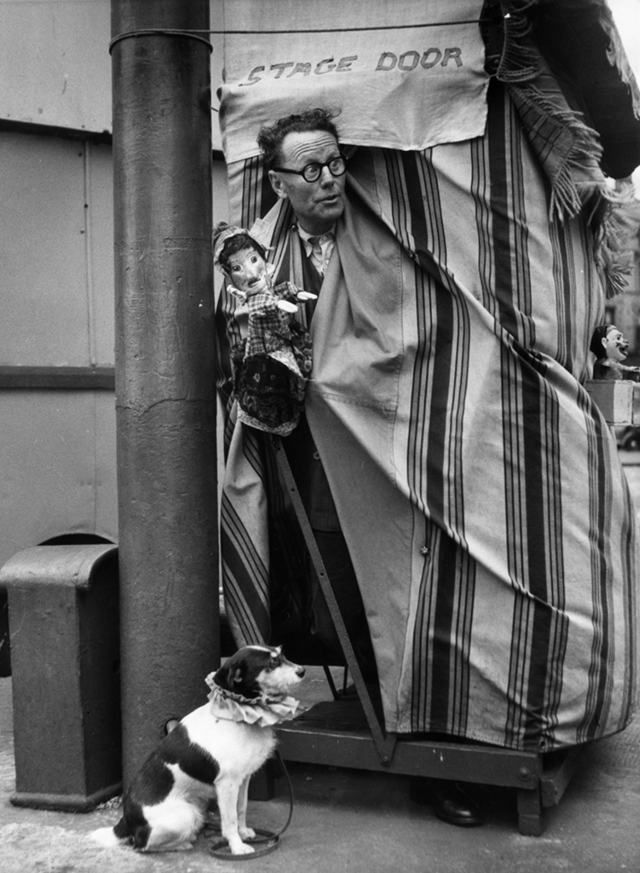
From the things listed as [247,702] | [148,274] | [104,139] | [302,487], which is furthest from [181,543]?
[104,139]

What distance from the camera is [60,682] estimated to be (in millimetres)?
3566

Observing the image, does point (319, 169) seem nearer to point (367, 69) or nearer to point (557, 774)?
point (367, 69)

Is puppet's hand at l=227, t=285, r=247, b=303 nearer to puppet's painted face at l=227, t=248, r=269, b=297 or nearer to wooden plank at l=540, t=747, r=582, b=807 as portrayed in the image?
puppet's painted face at l=227, t=248, r=269, b=297

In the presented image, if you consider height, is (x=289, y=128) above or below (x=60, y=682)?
above

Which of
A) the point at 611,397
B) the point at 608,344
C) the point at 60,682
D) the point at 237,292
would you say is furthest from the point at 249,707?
the point at 608,344

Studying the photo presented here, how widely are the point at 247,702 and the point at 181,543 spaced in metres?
0.72

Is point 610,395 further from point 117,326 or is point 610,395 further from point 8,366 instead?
point 8,366

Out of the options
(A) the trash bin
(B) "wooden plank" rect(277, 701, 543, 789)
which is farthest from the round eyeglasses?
(B) "wooden plank" rect(277, 701, 543, 789)

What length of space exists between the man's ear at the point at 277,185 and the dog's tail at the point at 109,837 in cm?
216

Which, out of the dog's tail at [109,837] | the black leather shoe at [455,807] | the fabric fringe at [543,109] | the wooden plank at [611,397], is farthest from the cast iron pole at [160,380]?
the wooden plank at [611,397]

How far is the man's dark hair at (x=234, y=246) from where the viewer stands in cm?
333

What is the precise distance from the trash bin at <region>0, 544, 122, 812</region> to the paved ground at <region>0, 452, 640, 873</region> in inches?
4.5

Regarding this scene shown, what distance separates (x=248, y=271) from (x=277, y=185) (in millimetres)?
467

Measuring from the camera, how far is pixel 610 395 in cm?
371
